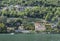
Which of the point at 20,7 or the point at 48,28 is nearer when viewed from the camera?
the point at 48,28

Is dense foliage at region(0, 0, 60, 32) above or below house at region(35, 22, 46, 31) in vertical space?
above

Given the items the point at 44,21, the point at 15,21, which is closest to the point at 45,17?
the point at 44,21

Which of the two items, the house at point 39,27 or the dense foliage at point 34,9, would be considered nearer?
the house at point 39,27

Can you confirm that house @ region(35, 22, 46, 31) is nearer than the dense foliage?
Yes

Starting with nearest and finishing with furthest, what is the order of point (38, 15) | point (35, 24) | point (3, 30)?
point (3, 30) → point (35, 24) → point (38, 15)

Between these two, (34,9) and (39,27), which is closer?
(39,27)

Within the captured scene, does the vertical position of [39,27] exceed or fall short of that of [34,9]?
it falls short

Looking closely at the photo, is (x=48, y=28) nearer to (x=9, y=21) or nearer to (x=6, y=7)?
(x=9, y=21)

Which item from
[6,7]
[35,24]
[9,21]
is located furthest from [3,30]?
[6,7]

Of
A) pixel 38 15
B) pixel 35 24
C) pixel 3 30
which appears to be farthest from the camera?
pixel 38 15

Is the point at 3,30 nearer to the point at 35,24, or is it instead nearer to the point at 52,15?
the point at 35,24

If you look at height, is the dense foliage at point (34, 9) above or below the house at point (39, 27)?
above
